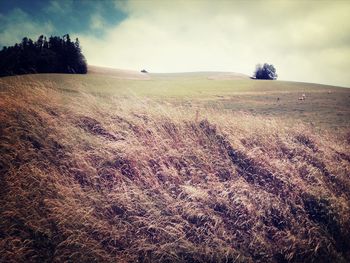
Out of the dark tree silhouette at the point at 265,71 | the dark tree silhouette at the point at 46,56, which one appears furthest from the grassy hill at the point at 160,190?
the dark tree silhouette at the point at 265,71

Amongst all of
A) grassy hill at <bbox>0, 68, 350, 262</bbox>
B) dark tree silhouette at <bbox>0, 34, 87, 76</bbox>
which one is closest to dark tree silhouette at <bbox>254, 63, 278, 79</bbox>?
dark tree silhouette at <bbox>0, 34, 87, 76</bbox>

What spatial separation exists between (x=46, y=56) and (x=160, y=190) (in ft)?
191

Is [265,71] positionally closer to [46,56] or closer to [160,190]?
[46,56]

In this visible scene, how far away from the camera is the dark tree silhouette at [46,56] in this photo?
49844mm

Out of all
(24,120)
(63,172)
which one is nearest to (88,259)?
(63,172)

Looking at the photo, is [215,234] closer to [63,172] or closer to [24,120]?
[63,172]

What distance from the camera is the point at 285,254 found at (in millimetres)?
3367

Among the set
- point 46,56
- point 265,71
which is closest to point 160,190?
point 46,56

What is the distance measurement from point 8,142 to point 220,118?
524 cm

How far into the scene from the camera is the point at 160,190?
411 cm

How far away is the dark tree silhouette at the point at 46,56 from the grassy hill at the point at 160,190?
4893 cm

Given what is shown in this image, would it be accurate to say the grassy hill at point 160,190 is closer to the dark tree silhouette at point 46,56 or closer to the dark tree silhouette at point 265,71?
the dark tree silhouette at point 46,56

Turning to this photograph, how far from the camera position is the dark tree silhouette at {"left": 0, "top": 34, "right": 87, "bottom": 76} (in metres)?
49.8

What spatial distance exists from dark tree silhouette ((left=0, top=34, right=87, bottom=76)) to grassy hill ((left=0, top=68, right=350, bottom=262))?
48934 mm
